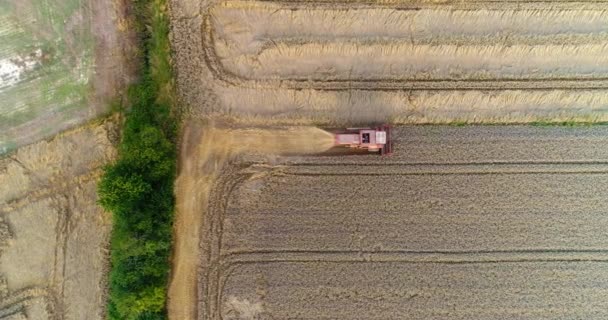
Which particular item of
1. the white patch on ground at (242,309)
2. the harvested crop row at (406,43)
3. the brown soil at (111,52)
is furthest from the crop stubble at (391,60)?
the white patch on ground at (242,309)

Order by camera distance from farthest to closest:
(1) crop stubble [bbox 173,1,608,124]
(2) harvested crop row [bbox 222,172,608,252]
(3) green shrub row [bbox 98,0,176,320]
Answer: (1) crop stubble [bbox 173,1,608,124] < (2) harvested crop row [bbox 222,172,608,252] < (3) green shrub row [bbox 98,0,176,320]

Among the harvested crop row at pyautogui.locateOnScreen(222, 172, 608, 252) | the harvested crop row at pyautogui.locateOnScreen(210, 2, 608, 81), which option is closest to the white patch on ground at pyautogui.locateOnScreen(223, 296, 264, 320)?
the harvested crop row at pyautogui.locateOnScreen(222, 172, 608, 252)

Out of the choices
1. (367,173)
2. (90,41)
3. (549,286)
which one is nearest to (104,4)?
(90,41)

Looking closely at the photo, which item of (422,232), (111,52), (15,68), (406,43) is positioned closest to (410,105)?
(406,43)

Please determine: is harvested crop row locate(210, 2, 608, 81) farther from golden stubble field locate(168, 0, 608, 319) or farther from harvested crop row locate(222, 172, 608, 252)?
harvested crop row locate(222, 172, 608, 252)

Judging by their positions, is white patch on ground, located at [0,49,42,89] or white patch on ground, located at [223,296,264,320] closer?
white patch on ground, located at [223,296,264,320]

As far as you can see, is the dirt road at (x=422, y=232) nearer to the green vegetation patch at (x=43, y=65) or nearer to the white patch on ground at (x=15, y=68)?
the green vegetation patch at (x=43, y=65)

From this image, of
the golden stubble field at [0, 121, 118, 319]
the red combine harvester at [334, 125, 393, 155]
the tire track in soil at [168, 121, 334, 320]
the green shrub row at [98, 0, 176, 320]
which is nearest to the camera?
the green shrub row at [98, 0, 176, 320]
